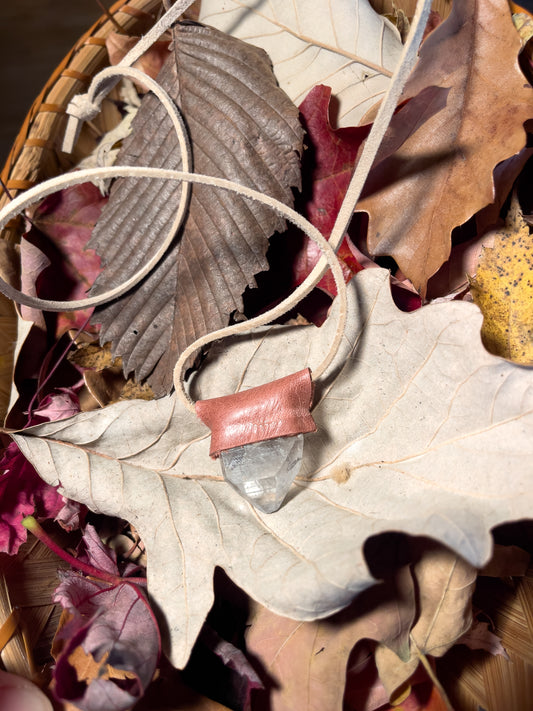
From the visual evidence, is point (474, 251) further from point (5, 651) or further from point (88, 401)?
point (5, 651)

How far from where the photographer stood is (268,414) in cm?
50

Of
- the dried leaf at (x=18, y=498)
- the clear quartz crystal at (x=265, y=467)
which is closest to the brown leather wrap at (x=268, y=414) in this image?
the clear quartz crystal at (x=265, y=467)

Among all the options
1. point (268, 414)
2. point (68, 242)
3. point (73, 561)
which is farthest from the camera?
point (68, 242)

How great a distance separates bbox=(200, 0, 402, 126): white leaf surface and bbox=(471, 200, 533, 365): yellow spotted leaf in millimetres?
203

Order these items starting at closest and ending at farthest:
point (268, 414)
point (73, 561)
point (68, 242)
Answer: point (268, 414), point (73, 561), point (68, 242)

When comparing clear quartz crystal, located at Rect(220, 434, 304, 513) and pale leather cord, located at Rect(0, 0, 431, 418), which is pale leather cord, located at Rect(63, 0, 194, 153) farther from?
clear quartz crystal, located at Rect(220, 434, 304, 513)

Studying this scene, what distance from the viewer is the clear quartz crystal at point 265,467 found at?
1.67ft

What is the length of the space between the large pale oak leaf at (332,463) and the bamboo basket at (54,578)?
0.44ft

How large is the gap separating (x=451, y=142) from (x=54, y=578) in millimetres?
590

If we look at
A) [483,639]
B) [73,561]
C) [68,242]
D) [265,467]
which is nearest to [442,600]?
[483,639]

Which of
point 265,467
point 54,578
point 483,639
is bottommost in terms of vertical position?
point 483,639

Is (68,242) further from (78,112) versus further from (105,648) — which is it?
(105,648)

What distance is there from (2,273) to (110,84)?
0.80ft

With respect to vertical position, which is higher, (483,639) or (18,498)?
(18,498)
